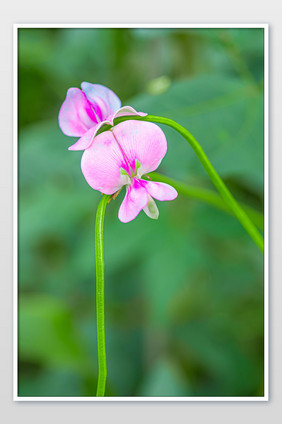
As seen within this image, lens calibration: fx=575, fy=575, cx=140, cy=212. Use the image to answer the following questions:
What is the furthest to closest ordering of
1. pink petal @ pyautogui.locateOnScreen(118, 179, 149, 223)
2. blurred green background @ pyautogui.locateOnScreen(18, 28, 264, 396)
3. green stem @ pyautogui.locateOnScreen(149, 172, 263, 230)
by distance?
blurred green background @ pyautogui.locateOnScreen(18, 28, 264, 396)
green stem @ pyautogui.locateOnScreen(149, 172, 263, 230)
pink petal @ pyautogui.locateOnScreen(118, 179, 149, 223)

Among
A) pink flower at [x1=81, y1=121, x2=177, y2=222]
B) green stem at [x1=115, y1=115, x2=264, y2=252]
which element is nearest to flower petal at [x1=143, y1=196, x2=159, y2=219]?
pink flower at [x1=81, y1=121, x2=177, y2=222]

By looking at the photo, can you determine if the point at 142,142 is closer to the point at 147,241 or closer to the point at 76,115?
the point at 76,115

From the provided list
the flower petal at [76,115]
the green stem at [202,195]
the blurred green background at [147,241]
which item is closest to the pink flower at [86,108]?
the flower petal at [76,115]

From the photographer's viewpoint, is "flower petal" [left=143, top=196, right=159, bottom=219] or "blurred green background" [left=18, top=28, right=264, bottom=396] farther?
"blurred green background" [left=18, top=28, right=264, bottom=396]

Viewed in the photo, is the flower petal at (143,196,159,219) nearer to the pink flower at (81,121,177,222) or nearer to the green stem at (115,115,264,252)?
the pink flower at (81,121,177,222)

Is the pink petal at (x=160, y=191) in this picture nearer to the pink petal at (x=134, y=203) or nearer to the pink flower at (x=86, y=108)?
the pink petal at (x=134, y=203)

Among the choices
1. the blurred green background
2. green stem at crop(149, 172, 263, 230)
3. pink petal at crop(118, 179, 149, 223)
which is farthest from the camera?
the blurred green background

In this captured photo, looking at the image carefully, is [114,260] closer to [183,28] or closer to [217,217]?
[217,217]
